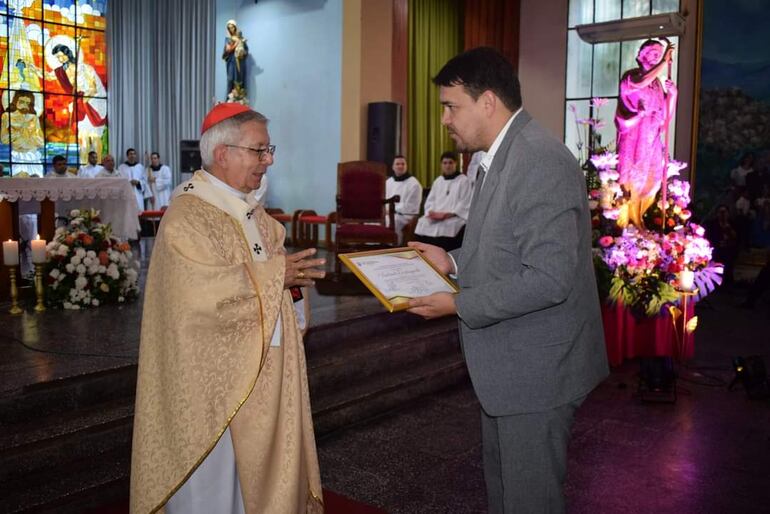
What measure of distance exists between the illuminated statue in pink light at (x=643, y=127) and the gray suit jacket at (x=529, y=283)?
4.06 metres

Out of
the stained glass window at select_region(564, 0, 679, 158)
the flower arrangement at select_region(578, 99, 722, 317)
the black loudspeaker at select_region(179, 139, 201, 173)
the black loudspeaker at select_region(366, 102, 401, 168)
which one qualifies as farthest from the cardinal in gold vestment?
the stained glass window at select_region(564, 0, 679, 158)

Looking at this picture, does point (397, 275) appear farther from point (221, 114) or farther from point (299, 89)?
point (299, 89)

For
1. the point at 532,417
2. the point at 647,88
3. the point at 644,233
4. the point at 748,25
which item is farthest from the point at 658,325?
the point at 748,25

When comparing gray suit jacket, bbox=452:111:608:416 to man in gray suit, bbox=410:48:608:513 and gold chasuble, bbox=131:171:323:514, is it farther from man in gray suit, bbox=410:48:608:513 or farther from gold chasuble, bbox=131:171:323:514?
gold chasuble, bbox=131:171:323:514

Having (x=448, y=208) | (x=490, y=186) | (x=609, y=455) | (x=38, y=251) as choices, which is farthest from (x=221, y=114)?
(x=448, y=208)

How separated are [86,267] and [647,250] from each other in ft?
14.2

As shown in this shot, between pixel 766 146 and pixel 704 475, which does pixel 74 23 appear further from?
pixel 704 475

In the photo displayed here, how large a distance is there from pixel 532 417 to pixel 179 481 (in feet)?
3.47

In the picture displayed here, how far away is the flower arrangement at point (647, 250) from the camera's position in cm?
555

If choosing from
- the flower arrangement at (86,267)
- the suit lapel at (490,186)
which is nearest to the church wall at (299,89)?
the flower arrangement at (86,267)

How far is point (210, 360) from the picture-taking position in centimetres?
215

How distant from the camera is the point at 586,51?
1415 cm

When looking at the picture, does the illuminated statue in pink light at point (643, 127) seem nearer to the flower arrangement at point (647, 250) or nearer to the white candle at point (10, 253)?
the flower arrangement at point (647, 250)

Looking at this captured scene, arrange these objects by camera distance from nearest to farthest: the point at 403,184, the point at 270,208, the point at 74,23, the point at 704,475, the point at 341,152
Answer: the point at 704,475
the point at 403,184
the point at 341,152
the point at 270,208
the point at 74,23
